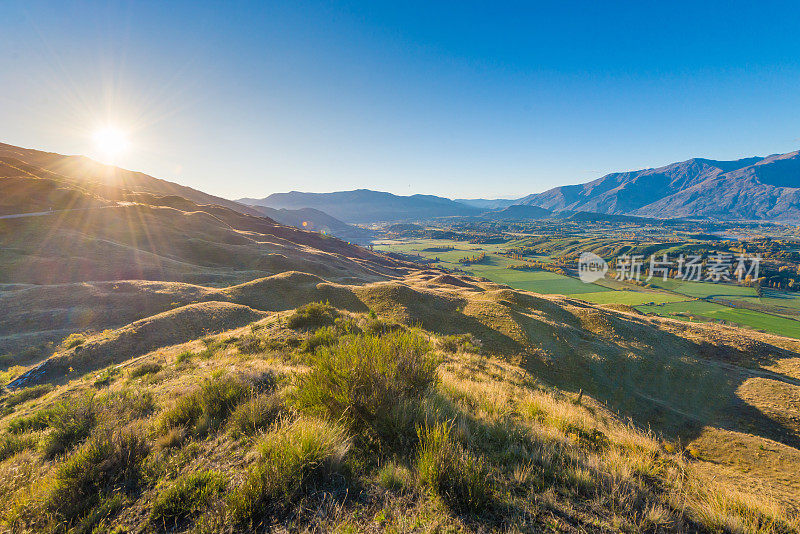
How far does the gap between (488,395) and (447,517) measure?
6.23 metres

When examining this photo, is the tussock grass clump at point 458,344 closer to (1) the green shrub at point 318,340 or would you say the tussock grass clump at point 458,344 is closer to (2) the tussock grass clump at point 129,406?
(1) the green shrub at point 318,340

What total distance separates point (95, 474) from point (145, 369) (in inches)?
387

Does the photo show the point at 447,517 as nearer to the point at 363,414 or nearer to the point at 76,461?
the point at 363,414

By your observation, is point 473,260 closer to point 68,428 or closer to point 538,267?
point 538,267

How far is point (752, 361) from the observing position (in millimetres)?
26266

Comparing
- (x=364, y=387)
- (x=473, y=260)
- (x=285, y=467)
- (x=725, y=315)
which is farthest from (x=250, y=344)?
(x=473, y=260)

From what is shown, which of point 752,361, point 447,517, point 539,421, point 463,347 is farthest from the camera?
point 752,361

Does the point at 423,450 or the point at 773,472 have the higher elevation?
Answer: the point at 423,450

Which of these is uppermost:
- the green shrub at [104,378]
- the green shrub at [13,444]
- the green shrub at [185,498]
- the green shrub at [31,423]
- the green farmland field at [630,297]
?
the green shrub at [185,498]

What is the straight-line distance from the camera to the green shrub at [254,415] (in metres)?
6.50

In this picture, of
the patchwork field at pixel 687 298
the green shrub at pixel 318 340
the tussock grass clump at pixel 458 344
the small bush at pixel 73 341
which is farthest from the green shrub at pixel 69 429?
the patchwork field at pixel 687 298

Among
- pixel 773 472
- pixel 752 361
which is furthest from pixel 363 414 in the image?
pixel 752 361

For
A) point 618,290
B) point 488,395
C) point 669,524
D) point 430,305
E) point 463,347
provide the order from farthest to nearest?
point 618,290 < point 430,305 < point 463,347 < point 488,395 < point 669,524

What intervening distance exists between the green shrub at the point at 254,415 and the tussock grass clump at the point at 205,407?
435mm
